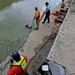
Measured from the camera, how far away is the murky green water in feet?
38.3

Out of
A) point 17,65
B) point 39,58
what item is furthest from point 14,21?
point 17,65

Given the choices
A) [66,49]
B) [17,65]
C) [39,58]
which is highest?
[17,65]

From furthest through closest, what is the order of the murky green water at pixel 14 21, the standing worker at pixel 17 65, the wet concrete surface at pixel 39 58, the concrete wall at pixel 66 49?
the murky green water at pixel 14 21 < the wet concrete surface at pixel 39 58 < the concrete wall at pixel 66 49 < the standing worker at pixel 17 65

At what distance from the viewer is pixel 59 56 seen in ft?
24.4

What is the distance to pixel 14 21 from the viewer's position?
15492 millimetres

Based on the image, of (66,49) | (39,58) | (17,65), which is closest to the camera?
(17,65)

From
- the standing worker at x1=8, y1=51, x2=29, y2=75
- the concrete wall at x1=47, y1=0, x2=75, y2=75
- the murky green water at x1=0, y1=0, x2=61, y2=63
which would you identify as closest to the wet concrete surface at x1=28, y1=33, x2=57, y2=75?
the concrete wall at x1=47, y1=0, x2=75, y2=75

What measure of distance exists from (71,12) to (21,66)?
7.27m

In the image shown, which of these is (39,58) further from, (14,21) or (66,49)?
(14,21)

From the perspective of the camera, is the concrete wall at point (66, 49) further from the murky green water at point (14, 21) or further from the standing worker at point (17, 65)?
the murky green water at point (14, 21)

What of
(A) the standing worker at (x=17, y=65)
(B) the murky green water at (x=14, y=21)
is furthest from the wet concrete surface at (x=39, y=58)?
(A) the standing worker at (x=17, y=65)

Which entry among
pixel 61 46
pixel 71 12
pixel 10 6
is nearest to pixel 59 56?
pixel 61 46

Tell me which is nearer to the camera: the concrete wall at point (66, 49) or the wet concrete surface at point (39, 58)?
the concrete wall at point (66, 49)

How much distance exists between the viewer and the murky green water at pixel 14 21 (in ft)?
38.3
